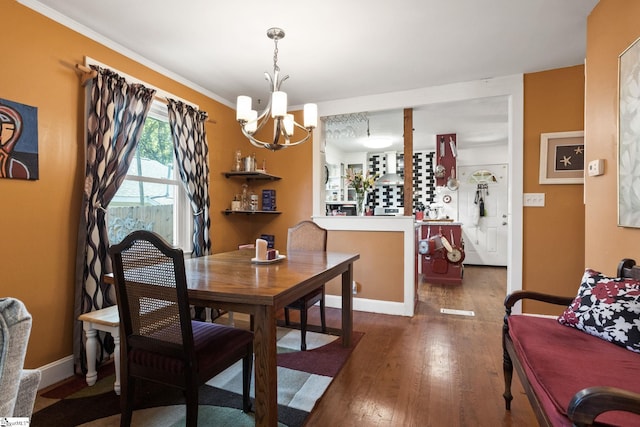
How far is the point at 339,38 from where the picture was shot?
2.38 metres

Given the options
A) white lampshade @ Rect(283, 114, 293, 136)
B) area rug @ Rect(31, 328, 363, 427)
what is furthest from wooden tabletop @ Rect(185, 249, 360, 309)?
white lampshade @ Rect(283, 114, 293, 136)

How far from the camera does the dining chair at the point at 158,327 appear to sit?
1298mm

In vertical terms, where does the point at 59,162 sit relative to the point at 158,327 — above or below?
above

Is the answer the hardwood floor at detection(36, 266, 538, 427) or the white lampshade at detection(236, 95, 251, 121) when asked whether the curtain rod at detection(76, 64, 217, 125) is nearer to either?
the white lampshade at detection(236, 95, 251, 121)

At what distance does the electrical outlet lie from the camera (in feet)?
9.70

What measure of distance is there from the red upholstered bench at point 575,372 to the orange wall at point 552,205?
155 centimetres

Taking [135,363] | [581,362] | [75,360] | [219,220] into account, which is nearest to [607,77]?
[581,362]

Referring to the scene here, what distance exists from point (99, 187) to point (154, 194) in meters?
0.74

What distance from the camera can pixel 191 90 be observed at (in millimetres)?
3232

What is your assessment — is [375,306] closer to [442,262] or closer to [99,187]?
[442,262]

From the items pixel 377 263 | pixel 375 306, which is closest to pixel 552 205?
pixel 377 263

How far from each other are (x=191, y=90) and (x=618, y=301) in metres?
3.67

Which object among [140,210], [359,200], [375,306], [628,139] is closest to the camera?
Answer: [628,139]

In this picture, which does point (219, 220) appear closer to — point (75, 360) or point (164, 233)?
point (164, 233)
